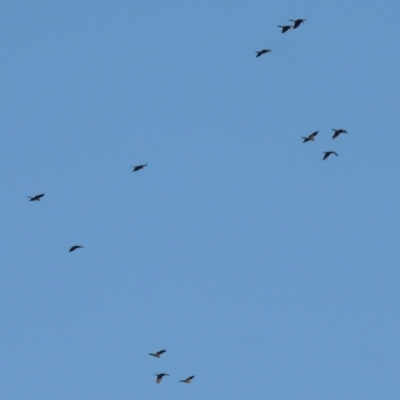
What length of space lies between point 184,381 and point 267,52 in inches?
1147

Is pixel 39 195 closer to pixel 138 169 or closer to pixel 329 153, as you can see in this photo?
pixel 138 169

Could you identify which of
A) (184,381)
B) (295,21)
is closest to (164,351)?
(184,381)

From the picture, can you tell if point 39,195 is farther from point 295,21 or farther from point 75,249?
point 295,21

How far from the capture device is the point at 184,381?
186875 mm

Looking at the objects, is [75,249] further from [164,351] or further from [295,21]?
[295,21]

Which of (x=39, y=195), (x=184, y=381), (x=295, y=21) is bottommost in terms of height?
(x=184, y=381)

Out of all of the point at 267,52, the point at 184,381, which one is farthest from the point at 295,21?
the point at 184,381

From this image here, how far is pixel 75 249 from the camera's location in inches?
7308

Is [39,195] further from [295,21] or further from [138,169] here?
[295,21]

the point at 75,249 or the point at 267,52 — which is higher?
the point at 267,52

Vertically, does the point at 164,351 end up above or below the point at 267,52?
below

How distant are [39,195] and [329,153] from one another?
25533mm

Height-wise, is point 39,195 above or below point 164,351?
above

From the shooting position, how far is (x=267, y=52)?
185 meters
